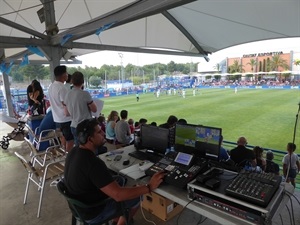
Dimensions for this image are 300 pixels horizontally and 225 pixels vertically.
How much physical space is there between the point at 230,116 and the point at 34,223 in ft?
45.3

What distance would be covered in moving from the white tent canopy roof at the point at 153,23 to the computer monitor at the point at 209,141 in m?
1.55

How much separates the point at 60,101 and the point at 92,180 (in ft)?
7.01

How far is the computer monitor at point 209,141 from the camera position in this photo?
1.82 m

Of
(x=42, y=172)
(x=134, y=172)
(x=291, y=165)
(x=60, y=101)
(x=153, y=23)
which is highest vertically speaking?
(x=153, y=23)

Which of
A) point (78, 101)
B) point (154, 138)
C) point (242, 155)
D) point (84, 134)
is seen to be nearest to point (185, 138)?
point (154, 138)

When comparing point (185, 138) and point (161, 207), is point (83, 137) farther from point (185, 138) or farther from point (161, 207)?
point (161, 207)

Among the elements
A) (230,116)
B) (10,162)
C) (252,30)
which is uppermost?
(252,30)

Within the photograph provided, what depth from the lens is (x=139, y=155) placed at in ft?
7.89

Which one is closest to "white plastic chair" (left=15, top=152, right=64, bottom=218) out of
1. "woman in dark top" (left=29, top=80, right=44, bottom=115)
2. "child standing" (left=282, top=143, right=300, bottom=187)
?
"woman in dark top" (left=29, top=80, right=44, bottom=115)

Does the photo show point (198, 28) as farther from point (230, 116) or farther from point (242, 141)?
point (230, 116)

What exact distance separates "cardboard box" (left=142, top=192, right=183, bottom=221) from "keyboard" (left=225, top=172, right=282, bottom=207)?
43.1 inches

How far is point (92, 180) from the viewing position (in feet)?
5.01

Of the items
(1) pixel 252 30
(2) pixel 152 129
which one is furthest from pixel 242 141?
(1) pixel 252 30

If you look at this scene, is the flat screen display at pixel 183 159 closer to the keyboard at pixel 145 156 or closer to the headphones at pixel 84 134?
the keyboard at pixel 145 156
